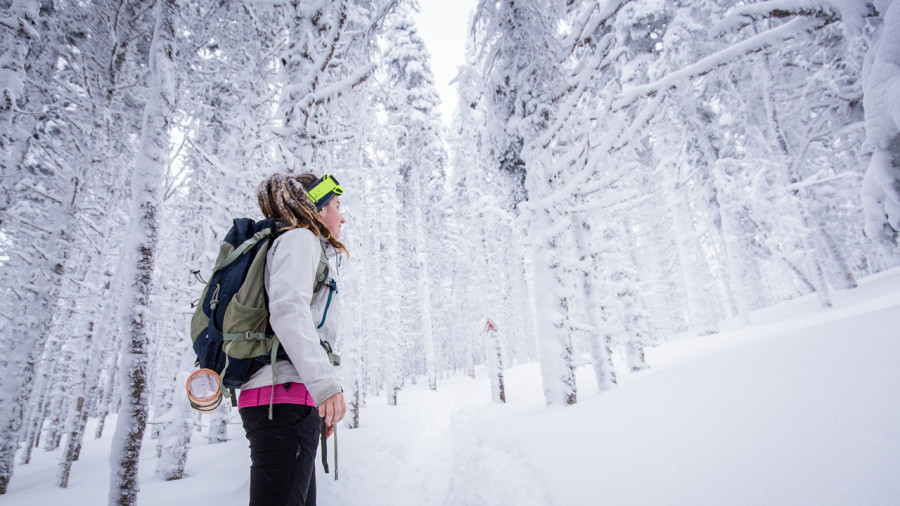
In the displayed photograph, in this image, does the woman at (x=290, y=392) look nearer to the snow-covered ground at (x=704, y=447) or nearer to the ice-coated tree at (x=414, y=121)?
the snow-covered ground at (x=704, y=447)

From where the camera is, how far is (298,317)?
5.06 feet

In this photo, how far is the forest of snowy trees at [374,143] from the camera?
3.95 metres

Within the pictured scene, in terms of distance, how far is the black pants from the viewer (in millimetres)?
1485

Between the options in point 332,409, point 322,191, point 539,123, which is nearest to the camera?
point 332,409

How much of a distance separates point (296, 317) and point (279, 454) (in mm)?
626

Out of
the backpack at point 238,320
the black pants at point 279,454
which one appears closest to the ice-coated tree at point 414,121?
the backpack at point 238,320

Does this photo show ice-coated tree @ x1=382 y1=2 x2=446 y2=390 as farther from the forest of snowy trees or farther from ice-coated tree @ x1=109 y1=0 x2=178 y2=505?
ice-coated tree @ x1=109 y1=0 x2=178 y2=505

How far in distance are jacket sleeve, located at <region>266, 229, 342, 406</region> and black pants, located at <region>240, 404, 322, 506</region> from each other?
0.71ft

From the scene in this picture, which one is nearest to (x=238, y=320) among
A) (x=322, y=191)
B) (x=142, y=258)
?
(x=322, y=191)

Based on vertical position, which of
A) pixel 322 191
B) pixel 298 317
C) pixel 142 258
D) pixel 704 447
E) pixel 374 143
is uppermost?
pixel 374 143

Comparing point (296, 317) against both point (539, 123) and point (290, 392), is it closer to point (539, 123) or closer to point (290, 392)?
point (290, 392)

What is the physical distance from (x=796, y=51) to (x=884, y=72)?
13.6 m

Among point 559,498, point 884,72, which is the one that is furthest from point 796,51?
point 559,498

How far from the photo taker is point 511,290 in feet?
90.9
